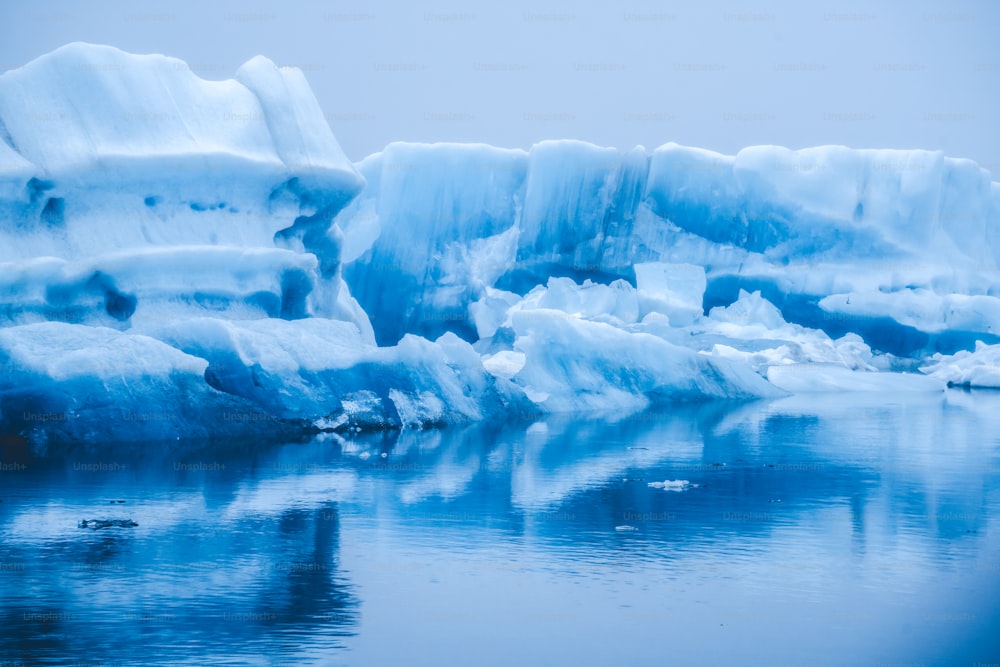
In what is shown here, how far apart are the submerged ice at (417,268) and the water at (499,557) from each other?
49.5 inches

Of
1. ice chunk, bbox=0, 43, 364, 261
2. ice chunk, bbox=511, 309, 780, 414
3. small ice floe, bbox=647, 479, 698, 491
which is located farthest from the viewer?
ice chunk, bbox=511, 309, 780, 414

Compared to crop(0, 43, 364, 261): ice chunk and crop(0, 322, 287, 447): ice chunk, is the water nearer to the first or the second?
crop(0, 322, 287, 447): ice chunk

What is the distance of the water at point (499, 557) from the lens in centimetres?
574

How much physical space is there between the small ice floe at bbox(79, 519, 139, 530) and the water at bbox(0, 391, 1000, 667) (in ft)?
0.31

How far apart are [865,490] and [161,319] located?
818 cm

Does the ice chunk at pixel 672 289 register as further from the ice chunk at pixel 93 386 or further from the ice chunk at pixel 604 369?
the ice chunk at pixel 93 386

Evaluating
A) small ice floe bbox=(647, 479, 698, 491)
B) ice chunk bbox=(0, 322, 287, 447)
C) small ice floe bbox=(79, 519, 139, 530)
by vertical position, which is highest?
ice chunk bbox=(0, 322, 287, 447)

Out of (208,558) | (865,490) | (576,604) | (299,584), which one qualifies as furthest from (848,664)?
(865,490)

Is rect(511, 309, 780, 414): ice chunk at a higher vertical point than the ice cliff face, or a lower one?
lower

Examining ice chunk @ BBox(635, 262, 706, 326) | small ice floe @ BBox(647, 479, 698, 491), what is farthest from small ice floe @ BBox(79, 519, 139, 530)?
ice chunk @ BBox(635, 262, 706, 326)

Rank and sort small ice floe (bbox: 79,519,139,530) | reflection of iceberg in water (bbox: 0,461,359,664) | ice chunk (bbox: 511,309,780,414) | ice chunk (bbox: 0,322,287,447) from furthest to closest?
ice chunk (bbox: 511,309,780,414)
ice chunk (bbox: 0,322,287,447)
small ice floe (bbox: 79,519,139,530)
reflection of iceberg in water (bbox: 0,461,359,664)

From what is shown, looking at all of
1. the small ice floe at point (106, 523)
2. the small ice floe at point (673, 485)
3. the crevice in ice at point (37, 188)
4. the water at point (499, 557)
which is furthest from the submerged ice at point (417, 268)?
the small ice floe at point (673, 485)

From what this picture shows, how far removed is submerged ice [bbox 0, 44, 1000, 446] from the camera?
13258 millimetres

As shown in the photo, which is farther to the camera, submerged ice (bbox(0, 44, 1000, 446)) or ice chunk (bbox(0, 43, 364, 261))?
ice chunk (bbox(0, 43, 364, 261))
